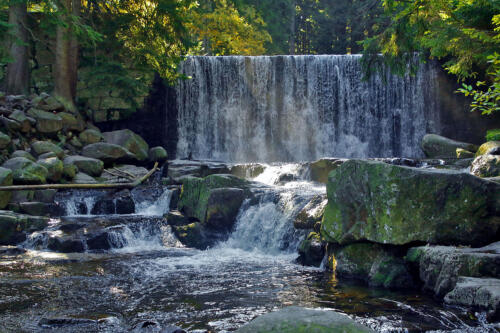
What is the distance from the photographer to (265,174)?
16.3 m

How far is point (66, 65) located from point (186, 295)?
14332 millimetres

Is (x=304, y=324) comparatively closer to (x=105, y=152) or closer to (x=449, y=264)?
(x=449, y=264)

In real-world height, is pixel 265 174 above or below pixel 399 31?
below

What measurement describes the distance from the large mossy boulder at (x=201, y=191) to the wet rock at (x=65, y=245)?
9.12 feet

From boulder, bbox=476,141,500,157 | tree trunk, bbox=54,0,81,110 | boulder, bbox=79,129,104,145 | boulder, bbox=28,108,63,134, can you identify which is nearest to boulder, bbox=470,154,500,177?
boulder, bbox=476,141,500,157

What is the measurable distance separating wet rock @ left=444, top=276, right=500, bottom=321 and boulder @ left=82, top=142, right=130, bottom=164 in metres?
13.5

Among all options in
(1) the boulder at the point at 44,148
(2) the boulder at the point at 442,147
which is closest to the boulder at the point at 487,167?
(2) the boulder at the point at 442,147

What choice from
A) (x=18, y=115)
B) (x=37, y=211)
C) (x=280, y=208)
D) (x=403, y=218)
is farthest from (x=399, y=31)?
(x=18, y=115)

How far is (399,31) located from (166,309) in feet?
27.2

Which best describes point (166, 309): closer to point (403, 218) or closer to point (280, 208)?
point (403, 218)

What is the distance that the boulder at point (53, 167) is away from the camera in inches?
573

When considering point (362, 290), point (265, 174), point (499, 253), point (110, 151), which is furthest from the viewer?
point (110, 151)

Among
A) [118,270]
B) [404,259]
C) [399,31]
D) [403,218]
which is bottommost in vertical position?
[118,270]

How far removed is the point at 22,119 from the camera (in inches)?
644
